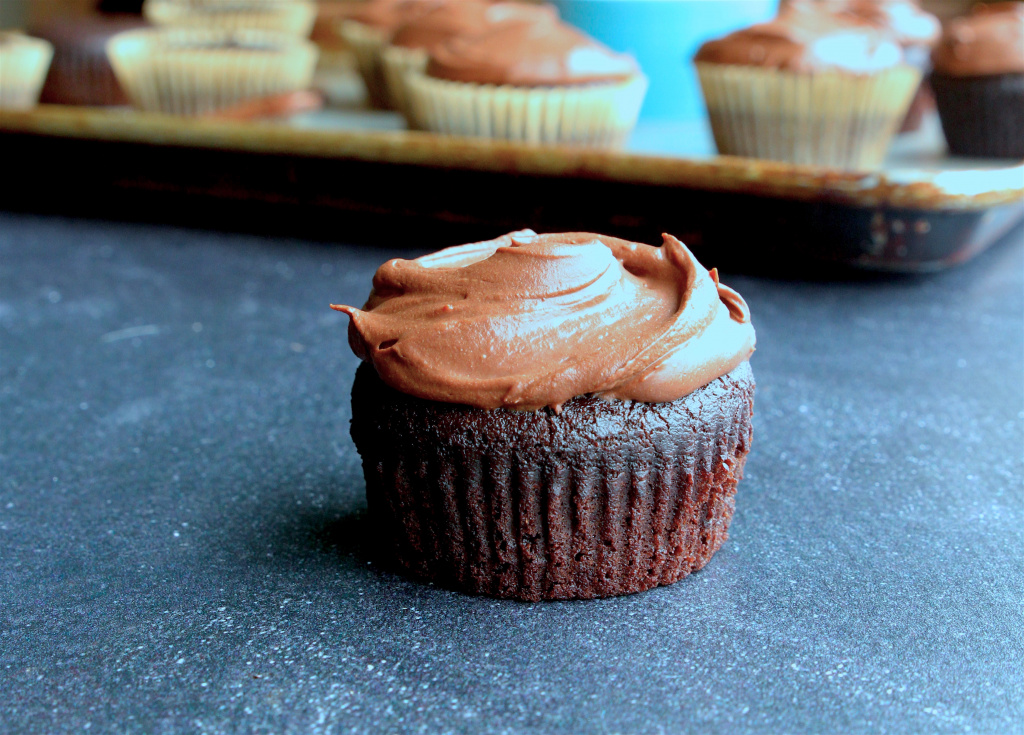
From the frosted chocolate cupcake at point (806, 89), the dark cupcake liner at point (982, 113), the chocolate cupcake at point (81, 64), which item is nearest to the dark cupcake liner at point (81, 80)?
the chocolate cupcake at point (81, 64)

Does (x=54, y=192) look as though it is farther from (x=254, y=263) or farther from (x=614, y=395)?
(x=614, y=395)

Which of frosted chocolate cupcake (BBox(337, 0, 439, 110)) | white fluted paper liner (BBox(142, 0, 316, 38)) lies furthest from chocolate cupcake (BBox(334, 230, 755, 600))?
white fluted paper liner (BBox(142, 0, 316, 38))

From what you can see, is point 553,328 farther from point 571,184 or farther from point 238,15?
point 238,15

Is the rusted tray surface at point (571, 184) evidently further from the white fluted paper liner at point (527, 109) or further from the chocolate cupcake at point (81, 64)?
the chocolate cupcake at point (81, 64)

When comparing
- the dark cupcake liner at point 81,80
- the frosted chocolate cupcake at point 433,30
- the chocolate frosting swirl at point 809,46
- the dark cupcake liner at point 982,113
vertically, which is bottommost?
the dark cupcake liner at point 81,80

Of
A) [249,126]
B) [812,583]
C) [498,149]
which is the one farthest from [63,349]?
[812,583]
